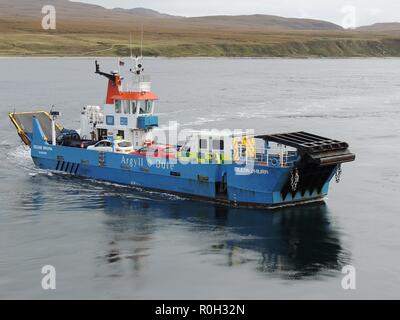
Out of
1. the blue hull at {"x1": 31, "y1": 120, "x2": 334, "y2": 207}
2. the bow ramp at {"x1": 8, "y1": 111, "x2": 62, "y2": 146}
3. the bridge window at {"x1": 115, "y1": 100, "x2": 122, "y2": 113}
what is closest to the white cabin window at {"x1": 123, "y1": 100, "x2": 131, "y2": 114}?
the bridge window at {"x1": 115, "y1": 100, "x2": 122, "y2": 113}

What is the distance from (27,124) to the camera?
5050 centimetres

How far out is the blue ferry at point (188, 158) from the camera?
113ft

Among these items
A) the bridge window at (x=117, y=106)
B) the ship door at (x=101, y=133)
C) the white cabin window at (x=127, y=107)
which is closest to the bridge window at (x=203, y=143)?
the white cabin window at (x=127, y=107)

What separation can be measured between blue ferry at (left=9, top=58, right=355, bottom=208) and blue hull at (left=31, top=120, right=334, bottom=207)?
5 cm

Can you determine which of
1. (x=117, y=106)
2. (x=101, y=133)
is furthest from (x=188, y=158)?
(x=101, y=133)

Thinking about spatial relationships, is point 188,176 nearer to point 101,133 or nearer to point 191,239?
point 191,239

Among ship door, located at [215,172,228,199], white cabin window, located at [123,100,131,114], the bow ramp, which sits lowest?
ship door, located at [215,172,228,199]

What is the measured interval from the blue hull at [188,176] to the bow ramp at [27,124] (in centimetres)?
509

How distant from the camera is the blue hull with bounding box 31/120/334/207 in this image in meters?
34.9

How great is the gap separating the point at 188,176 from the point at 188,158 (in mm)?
960

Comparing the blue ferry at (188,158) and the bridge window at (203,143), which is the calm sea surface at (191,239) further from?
the bridge window at (203,143)

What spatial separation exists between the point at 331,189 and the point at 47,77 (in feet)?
303

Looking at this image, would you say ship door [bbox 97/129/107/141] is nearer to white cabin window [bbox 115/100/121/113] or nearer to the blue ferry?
the blue ferry
